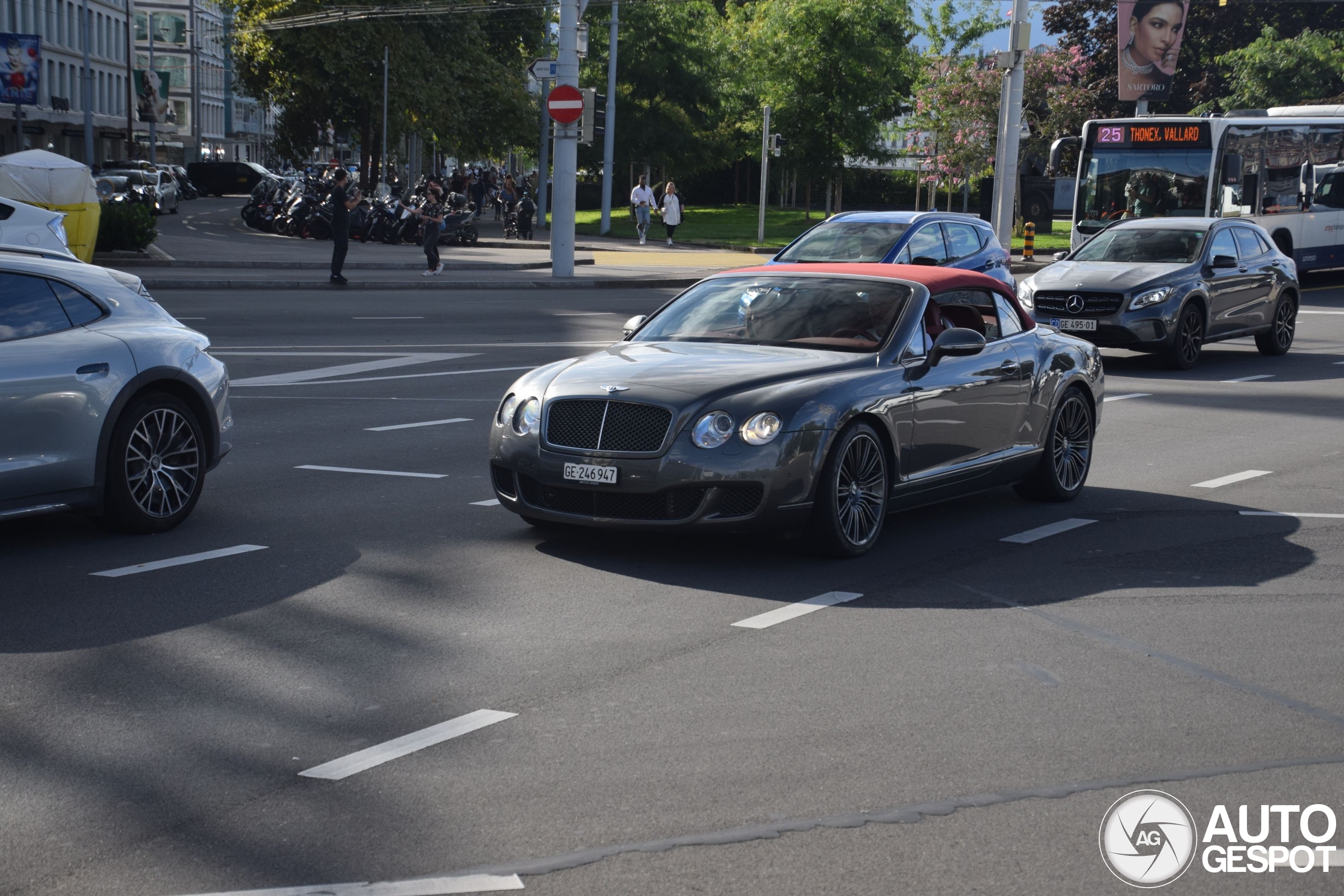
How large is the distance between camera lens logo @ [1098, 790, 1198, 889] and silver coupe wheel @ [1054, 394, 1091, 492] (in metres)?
5.13

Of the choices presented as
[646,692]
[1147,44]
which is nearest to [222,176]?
[1147,44]

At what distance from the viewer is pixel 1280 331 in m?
19.9

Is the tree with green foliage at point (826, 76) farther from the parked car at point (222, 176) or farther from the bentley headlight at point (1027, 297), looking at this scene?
the bentley headlight at point (1027, 297)

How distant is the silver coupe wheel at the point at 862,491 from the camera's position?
7793mm

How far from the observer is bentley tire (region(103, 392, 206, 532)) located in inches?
314

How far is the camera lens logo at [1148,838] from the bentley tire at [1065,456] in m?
4.99

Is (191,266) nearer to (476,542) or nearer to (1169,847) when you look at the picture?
Answer: (476,542)

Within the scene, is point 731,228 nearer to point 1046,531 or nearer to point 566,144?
point 566,144

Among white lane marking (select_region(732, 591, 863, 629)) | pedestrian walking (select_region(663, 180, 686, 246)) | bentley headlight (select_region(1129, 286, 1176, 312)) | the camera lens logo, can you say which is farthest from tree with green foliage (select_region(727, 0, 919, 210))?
the camera lens logo

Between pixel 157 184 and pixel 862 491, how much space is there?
55096mm

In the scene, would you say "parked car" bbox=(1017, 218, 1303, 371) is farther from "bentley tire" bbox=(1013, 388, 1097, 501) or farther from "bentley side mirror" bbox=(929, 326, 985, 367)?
"bentley side mirror" bbox=(929, 326, 985, 367)

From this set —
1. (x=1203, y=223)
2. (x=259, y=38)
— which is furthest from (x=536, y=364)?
(x=259, y=38)

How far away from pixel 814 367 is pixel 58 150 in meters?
87.0

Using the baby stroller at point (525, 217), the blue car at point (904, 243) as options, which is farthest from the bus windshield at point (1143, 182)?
the baby stroller at point (525, 217)
